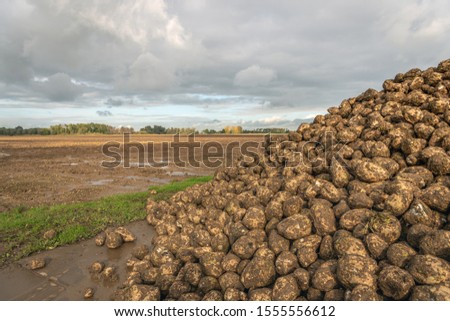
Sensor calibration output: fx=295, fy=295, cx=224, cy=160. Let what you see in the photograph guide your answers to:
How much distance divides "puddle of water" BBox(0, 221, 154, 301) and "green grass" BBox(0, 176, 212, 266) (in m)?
0.43

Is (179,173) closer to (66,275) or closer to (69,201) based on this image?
(69,201)

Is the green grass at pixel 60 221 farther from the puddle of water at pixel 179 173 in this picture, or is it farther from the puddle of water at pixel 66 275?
the puddle of water at pixel 179 173

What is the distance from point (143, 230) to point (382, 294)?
649 cm

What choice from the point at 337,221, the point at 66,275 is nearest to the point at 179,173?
the point at 66,275

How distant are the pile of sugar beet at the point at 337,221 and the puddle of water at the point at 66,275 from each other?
611mm

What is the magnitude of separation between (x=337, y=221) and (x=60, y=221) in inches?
309

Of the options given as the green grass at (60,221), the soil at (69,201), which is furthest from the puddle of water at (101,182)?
the green grass at (60,221)

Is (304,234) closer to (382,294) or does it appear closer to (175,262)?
(382,294)

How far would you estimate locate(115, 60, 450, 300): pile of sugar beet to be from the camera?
371 centimetres

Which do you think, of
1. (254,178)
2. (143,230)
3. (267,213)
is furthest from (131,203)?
(267,213)

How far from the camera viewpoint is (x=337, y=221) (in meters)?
4.76

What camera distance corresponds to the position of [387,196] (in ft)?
15.2

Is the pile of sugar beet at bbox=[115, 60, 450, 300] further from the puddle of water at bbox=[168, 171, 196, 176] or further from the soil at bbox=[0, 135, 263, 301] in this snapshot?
the puddle of water at bbox=[168, 171, 196, 176]
